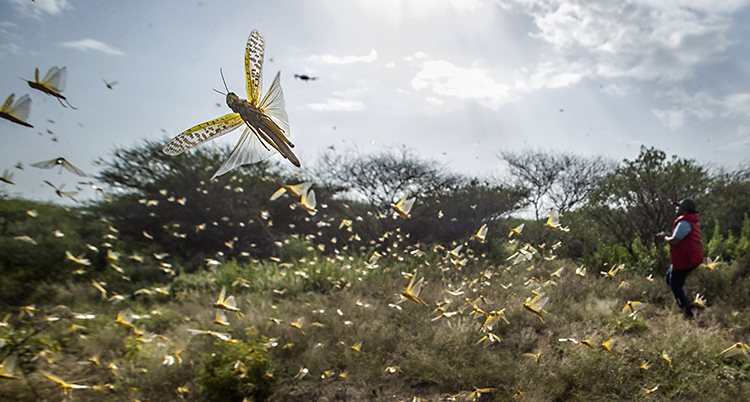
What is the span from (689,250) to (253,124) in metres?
6.47

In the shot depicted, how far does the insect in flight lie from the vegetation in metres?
1.76

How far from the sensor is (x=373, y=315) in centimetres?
514

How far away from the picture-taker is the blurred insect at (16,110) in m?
0.80

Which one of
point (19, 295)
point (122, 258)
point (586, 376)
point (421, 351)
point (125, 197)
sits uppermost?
point (125, 197)

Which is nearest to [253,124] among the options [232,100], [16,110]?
[232,100]

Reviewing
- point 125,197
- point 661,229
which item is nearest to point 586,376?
point 661,229

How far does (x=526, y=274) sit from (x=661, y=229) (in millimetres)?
4194

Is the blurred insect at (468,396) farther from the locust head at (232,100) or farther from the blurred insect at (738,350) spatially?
the locust head at (232,100)

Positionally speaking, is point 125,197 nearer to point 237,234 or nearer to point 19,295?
point 237,234

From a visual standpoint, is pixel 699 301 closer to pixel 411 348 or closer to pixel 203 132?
pixel 411 348

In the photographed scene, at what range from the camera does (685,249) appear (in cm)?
478

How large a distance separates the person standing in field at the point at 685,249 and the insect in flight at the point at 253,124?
5986mm

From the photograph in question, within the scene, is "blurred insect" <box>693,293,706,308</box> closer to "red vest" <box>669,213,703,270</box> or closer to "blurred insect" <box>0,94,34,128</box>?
"red vest" <box>669,213,703,270</box>

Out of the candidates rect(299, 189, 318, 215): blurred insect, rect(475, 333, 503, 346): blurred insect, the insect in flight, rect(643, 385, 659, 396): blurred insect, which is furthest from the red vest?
the insect in flight
